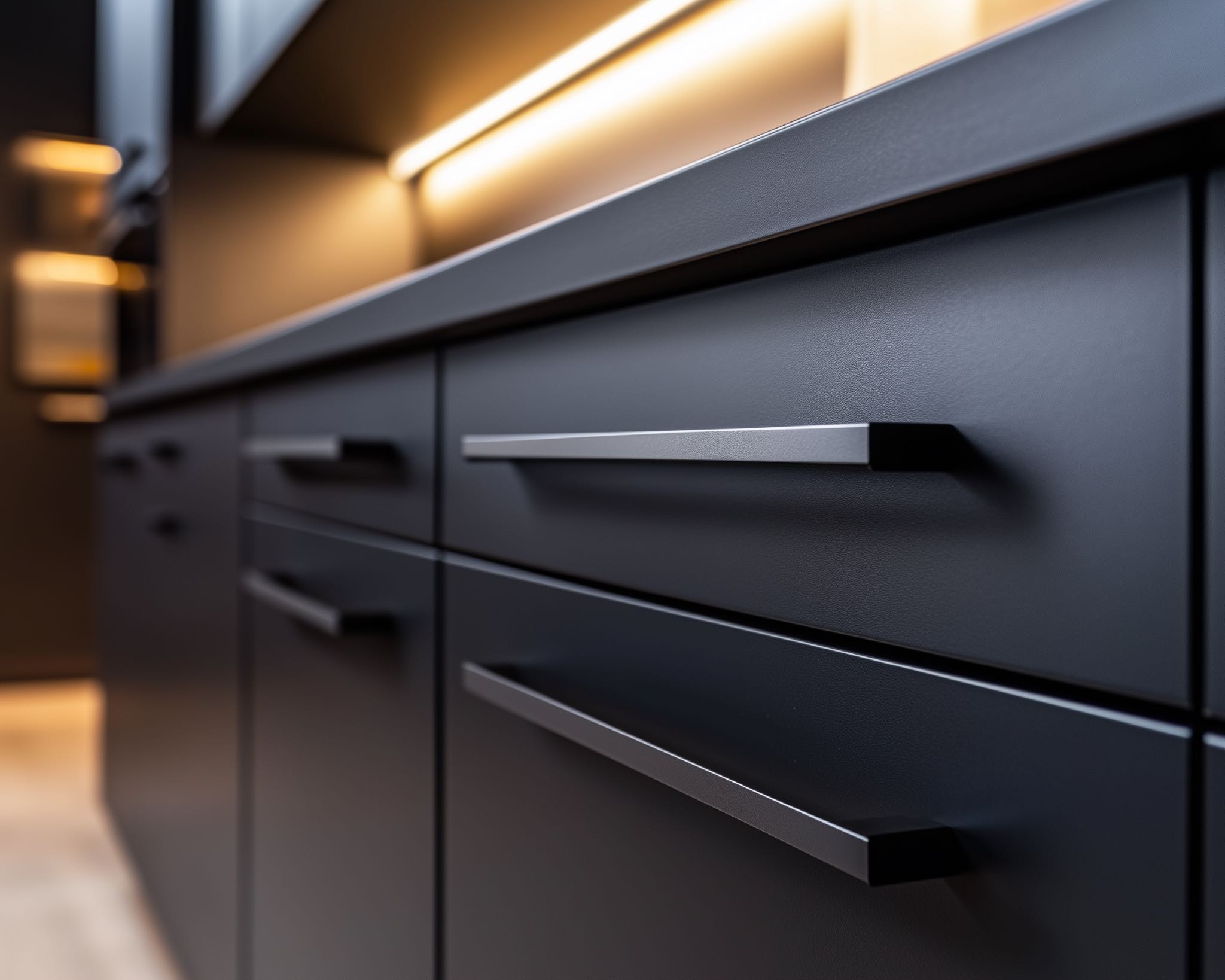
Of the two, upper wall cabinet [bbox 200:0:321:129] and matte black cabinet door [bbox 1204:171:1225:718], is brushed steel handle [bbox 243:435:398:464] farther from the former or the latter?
upper wall cabinet [bbox 200:0:321:129]

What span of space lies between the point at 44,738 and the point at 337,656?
9.85 ft

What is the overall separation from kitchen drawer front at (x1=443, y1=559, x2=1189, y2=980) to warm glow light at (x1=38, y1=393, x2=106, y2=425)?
4188 mm

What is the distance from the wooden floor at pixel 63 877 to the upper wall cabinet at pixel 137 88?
4.76 feet

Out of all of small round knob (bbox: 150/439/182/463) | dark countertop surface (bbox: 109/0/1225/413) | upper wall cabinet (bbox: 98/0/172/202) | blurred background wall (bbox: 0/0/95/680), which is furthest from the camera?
blurred background wall (bbox: 0/0/95/680)

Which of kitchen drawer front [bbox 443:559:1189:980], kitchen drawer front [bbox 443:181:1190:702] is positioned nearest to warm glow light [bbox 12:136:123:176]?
kitchen drawer front [bbox 443:559:1189:980]

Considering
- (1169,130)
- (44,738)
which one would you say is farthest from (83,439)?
(1169,130)

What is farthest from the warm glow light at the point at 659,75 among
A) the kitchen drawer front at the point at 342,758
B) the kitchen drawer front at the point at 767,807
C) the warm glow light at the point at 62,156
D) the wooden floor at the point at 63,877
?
the warm glow light at the point at 62,156

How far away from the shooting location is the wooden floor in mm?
1992

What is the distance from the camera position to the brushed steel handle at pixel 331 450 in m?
0.94

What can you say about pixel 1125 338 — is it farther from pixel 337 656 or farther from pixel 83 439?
pixel 83 439

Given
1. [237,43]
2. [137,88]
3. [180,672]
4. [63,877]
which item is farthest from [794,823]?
[137,88]

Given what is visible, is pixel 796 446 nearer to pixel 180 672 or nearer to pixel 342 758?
pixel 342 758

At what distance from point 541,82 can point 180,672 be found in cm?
108

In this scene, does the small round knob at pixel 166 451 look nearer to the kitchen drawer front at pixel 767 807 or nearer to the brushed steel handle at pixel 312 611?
the brushed steel handle at pixel 312 611
